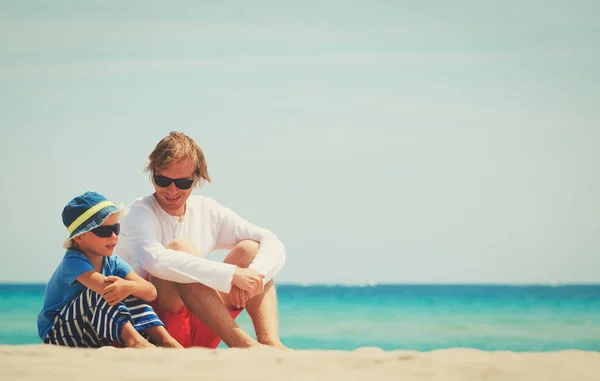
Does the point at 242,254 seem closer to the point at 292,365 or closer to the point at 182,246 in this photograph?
the point at 182,246

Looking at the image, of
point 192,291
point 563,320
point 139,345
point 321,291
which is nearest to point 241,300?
point 192,291

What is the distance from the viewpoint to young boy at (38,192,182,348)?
12.9ft

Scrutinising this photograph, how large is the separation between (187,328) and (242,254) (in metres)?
0.51

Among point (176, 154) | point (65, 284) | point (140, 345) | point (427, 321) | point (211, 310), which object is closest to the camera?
point (140, 345)

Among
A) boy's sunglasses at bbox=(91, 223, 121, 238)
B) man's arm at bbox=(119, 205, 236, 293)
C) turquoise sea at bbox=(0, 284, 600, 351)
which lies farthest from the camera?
turquoise sea at bbox=(0, 284, 600, 351)

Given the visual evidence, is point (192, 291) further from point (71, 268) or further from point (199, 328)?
point (71, 268)

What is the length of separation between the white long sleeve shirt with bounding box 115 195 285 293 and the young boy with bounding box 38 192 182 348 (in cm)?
16

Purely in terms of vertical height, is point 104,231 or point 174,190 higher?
point 174,190

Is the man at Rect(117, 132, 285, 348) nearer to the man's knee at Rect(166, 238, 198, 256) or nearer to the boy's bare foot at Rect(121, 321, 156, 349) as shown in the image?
the man's knee at Rect(166, 238, 198, 256)

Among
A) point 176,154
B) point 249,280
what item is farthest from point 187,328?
point 176,154

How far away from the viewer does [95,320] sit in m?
3.96

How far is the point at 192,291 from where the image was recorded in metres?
4.31

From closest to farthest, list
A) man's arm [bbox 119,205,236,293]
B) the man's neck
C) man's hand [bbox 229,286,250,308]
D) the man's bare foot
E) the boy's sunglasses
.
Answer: the man's bare foot, the boy's sunglasses, man's arm [bbox 119,205,236,293], man's hand [bbox 229,286,250,308], the man's neck

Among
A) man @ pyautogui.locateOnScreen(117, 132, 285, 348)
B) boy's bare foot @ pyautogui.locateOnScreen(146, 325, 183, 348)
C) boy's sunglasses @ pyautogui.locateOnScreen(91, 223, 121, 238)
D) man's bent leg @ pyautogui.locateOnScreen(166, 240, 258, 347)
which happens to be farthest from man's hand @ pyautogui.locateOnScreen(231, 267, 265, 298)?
boy's sunglasses @ pyautogui.locateOnScreen(91, 223, 121, 238)
